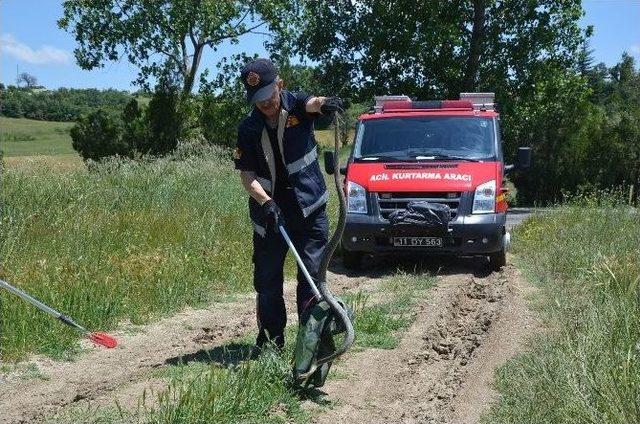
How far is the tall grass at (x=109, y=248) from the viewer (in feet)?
23.3

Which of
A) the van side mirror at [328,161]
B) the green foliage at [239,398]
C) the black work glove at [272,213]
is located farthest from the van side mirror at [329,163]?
the green foliage at [239,398]

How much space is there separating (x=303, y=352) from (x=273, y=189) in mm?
1303

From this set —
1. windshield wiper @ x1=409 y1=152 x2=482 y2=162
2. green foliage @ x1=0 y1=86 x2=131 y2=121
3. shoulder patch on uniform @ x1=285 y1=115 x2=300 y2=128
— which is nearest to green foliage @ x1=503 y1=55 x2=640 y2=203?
windshield wiper @ x1=409 y1=152 x2=482 y2=162

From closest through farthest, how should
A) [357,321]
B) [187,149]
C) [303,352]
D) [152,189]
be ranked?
1. [303,352]
2. [357,321]
3. [152,189]
4. [187,149]

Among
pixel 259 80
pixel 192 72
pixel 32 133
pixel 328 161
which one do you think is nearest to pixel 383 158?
pixel 328 161

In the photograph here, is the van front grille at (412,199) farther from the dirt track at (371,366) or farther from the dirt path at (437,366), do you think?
the dirt track at (371,366)

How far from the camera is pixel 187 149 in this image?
19188 millimetres

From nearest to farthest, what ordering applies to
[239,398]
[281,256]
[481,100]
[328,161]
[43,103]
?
[239,398] → [281,256] → [328,161] → [481,100] → [43,103]

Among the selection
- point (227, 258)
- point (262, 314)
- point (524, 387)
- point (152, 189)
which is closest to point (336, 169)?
point (262, 314)

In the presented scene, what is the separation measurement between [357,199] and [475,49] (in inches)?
732

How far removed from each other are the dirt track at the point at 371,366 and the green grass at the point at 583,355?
0.31m

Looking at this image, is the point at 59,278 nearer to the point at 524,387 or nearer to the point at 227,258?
the point at 227,258

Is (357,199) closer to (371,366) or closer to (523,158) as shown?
(523,158)

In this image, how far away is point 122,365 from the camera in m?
6.15
